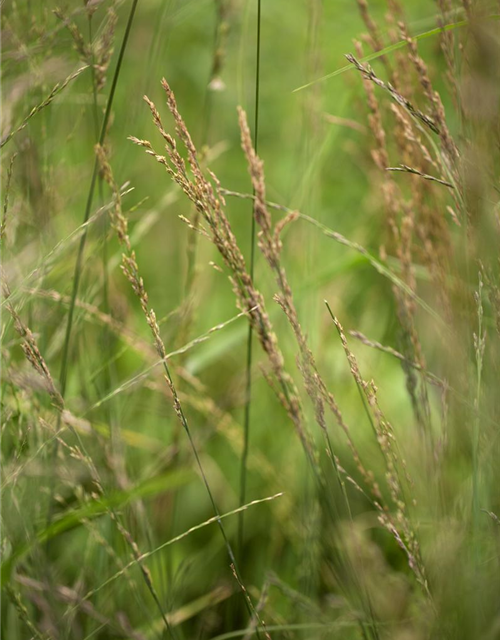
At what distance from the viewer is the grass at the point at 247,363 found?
32.9 inches

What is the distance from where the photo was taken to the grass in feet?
2.74

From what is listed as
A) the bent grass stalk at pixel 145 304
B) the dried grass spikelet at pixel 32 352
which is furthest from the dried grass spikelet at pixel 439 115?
the dried grass spikelet at pixel 32 352

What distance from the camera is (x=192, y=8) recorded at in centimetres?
139

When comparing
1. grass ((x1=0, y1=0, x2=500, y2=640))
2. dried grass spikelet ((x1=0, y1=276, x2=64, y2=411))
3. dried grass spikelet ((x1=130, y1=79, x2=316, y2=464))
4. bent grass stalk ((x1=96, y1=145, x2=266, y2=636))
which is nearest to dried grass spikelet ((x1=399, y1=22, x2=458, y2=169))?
grass ((x1=0, y1=0, x2=500, y2=640))

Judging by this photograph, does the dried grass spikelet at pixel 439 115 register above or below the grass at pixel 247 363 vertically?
above

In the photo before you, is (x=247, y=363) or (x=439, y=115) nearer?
(x=439, y=115)

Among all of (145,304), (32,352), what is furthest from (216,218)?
(32,352)

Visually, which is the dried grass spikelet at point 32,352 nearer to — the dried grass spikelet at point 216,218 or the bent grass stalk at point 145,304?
the bent grass stalk at point 145,304

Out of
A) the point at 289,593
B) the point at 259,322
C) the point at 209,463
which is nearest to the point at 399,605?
the point at 289,593

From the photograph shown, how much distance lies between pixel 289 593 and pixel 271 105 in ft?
7.66

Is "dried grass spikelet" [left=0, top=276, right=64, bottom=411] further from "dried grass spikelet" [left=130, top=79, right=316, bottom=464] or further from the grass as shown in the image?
"dried grass spikelet" [left=130, top=79, right=316, bottom=464]

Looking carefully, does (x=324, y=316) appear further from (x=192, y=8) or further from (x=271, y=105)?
(x=271, y=105)

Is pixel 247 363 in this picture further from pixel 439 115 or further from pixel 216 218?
pixel 439 115

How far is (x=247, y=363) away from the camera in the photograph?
1.13 metres
